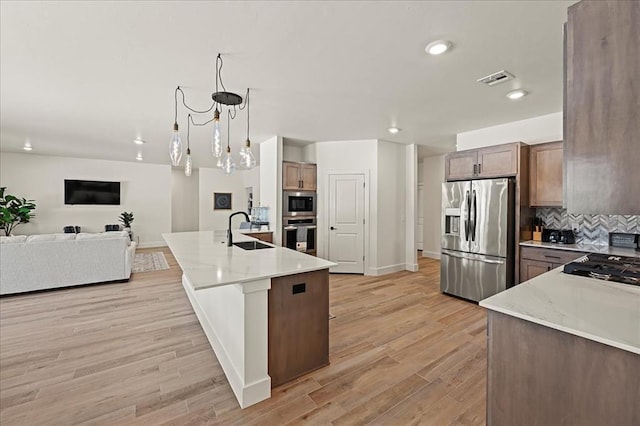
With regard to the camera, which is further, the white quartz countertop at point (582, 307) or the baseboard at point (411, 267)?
the baseboard at point (411, 267)

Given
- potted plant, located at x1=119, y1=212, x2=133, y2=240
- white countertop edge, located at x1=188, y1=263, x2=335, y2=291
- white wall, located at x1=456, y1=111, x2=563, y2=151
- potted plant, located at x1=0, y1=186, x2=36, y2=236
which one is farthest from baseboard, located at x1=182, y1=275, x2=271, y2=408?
potted plant, located at x1=0, y1=186, x2=36, y2=236

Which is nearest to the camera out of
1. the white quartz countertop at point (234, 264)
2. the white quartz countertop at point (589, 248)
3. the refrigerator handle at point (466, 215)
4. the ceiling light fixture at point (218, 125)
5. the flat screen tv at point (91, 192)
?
the white quartz countertop at point (234, 264)

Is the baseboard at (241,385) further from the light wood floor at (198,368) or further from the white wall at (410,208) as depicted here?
the white wall at (410,208)

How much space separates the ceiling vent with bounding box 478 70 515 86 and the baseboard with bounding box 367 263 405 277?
3.48 m

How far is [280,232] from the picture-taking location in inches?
198

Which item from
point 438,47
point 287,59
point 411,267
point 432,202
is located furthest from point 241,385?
point 432,202

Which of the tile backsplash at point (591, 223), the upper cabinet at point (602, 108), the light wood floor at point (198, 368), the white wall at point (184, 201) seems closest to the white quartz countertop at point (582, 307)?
the upper cabinet at point (602, 108)

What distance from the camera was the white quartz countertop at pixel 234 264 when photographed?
1.74m

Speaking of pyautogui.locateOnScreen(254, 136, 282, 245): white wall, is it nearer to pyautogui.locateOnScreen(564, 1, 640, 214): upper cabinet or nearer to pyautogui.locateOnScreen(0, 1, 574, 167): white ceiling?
pyautogui.locateOnScreen(0, 1, 574, 167): white ceiling

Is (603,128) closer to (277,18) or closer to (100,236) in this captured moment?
(277,18)

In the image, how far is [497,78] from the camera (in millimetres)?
2605

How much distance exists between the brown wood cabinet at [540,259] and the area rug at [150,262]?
6148 mm

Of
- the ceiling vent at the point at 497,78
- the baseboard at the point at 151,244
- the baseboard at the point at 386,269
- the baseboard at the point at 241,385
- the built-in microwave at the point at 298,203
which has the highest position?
the ceiling vent at the point at 497,78

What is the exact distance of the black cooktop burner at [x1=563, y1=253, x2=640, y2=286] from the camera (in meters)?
1.66
